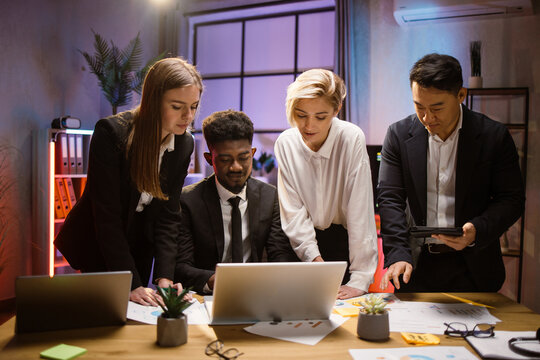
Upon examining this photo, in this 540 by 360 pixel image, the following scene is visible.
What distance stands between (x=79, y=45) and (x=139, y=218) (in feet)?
10.8

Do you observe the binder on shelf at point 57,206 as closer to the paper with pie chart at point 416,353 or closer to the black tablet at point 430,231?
the black tablet at point 430,231

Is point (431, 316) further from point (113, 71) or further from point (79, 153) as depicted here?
point (113, 71)

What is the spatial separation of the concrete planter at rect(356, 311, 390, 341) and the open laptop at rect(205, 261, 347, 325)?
13 centimetres

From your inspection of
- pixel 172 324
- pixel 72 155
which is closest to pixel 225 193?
pixel 172 324

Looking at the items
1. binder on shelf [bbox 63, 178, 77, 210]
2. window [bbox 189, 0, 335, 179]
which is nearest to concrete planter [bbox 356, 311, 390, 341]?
binder on shelf [bbox 63, 178, 77, 210]

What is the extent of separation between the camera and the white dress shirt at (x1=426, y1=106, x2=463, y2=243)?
177 centimetres

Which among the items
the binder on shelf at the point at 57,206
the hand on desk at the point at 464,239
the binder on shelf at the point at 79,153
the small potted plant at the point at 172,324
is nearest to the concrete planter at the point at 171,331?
the small potted plant at the point at 172,324

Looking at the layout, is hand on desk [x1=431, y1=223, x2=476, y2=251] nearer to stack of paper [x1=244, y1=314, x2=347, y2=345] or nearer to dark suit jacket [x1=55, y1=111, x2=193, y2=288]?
stack of paper [x1=244, y1=314, x2=347, y2=345]

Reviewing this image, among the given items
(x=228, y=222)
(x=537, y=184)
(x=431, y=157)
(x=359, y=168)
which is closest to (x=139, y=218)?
(x=228, y=222)

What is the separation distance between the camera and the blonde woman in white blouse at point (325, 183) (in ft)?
5.53

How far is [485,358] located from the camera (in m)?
1.07

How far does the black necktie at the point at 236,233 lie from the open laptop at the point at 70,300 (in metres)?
0.57

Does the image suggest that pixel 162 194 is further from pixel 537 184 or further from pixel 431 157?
pixel 537 184

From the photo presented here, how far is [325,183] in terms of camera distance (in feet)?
6.01
